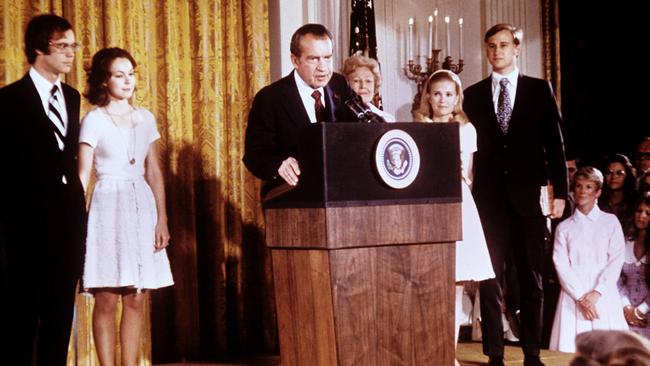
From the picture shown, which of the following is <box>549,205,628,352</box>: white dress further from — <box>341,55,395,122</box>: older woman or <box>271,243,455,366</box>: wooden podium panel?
<box>271,243,455,366</box>: wooden podium panel

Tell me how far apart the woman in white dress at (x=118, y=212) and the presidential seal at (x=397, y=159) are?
1.46 metres

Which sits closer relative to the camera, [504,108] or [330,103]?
[330,103]

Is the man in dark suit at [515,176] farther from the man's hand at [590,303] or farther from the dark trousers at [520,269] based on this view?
the man's hand at [590,303]

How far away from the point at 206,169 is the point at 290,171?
6.86ft

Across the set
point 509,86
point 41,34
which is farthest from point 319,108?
point 509,86

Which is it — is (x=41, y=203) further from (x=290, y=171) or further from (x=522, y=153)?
(x=522, y=153)

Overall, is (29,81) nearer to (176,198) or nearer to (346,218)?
(176,198)

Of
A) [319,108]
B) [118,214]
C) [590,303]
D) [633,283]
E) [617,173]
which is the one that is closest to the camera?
[319,108]

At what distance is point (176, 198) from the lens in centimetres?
451

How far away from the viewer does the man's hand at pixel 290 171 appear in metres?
2.58

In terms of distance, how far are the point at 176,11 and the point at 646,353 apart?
388 cm

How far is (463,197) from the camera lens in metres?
3.86

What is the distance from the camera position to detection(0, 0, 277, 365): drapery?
176 inches

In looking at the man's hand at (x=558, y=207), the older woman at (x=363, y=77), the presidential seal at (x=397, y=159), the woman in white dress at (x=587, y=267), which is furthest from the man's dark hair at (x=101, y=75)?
the woman in white dress at (x=587, y=267)
